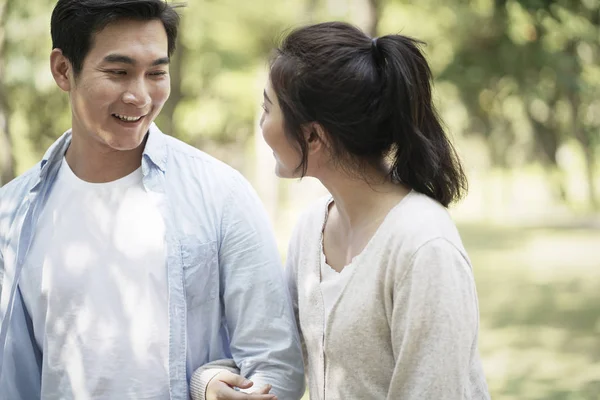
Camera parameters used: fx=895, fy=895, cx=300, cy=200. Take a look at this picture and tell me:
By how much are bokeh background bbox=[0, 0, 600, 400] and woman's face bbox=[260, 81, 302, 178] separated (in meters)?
0.25

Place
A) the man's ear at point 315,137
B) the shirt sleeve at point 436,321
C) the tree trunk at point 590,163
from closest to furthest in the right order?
the shirt sleeve at point 436,321 < the man's ear at point 315,137 < the tree trunk at point 590,163

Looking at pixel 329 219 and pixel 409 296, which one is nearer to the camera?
pixel 409 296

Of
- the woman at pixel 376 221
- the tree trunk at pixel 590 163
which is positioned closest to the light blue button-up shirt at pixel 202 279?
the woman at pixel 376 221

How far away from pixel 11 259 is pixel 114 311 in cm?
42

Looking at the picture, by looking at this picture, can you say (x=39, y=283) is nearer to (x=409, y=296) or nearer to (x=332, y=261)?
(x=332, y=261)

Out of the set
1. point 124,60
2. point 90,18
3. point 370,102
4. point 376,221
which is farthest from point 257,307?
point 90,18

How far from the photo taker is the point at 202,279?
2.89 m

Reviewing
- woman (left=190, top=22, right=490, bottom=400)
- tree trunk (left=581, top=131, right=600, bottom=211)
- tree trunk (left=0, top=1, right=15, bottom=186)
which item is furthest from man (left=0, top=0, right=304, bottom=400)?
tree trunk (left=581, top=131, right=600, bottom=211)

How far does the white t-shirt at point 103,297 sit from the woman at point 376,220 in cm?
50

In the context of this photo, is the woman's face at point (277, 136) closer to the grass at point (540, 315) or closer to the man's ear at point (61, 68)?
the man's ear at point (61, 68)

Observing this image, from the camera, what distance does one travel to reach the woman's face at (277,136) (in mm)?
2670

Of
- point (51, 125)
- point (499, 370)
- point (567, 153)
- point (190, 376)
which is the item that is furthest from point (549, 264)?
point (567, 153)

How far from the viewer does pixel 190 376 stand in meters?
2.89

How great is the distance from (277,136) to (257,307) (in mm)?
553
